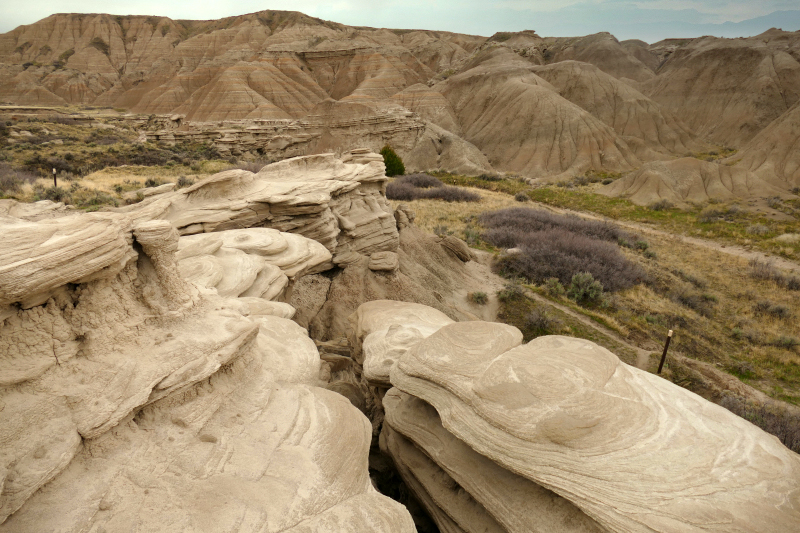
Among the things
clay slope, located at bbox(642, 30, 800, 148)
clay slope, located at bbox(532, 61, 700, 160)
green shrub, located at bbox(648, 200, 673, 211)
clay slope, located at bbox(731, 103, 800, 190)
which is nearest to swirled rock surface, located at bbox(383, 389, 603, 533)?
green shrub, located at bbox(648, 200, 673, 211)

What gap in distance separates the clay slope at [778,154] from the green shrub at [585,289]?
30674 millimetres

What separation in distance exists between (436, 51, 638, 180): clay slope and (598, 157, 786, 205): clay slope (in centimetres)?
893

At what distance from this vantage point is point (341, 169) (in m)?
12.6

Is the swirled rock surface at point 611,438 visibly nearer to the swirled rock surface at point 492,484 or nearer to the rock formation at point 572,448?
the rock formation at point 572,448

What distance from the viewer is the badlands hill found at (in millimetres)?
41750

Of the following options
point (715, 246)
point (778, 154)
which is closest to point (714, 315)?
point (715, 246)

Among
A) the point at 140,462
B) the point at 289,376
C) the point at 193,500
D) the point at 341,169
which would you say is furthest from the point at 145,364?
the point at 341,169

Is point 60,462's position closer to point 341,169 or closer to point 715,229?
point 341,169

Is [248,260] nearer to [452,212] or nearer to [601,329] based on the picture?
[601,329]

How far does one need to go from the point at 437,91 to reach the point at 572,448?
54702 mm

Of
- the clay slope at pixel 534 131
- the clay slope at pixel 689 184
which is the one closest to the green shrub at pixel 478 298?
the clay slope at pixel 689 184

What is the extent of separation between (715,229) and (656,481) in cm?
2561

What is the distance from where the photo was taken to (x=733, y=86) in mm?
53281

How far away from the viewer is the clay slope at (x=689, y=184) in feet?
96.3
